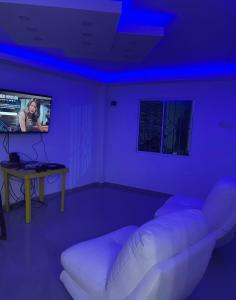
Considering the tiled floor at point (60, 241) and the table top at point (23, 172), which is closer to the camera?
the tiled floor at point (60, 241)

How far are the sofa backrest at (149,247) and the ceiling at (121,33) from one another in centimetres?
168

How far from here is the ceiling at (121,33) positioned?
77.3 inches

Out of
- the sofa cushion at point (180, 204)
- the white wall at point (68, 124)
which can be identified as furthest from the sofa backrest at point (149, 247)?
the white wall at point (68, 124)

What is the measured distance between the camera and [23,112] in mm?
3545

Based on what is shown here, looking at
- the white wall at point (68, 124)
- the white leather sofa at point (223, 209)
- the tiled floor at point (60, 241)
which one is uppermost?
the white wall at point (68, 124)

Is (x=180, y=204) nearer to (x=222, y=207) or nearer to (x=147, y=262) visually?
(x=222, y=207)

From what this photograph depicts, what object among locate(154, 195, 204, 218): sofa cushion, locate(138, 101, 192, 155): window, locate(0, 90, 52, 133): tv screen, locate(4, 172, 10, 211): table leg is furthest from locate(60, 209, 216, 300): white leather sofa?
locate(138, 101, 192, 155): window

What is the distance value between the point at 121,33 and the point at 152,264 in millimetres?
2123

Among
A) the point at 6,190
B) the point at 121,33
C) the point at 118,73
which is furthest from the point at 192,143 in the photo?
the point at 6,190

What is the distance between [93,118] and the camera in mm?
5129

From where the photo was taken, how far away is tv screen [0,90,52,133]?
3.32 meters

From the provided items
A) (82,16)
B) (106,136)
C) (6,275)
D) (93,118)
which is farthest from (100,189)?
(82,16)

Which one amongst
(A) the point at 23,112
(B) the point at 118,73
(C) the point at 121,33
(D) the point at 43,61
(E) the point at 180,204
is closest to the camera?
(C) the point at 121,33

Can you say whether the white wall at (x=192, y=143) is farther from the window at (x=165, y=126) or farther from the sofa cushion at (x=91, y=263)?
the sofa cushion at (x=91, y=263)
